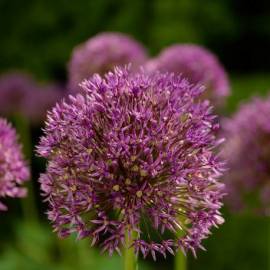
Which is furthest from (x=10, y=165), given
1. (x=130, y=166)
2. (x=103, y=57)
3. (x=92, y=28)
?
(x=92, y=28)

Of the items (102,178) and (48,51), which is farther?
(48,51)

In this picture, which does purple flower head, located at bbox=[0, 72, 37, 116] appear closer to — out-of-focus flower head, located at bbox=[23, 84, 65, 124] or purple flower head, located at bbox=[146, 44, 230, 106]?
out-of-focus flower head, located at bbox=[23, 84, 65, 124]

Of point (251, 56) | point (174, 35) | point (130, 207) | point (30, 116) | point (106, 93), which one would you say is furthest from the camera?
point (251, 56)

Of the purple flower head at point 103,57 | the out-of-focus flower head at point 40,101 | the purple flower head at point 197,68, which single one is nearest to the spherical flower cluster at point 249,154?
the purple flower head at point 197,68

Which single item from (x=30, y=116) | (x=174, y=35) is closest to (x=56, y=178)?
(x=30, y=116)

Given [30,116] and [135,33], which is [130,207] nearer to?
[30,116]
